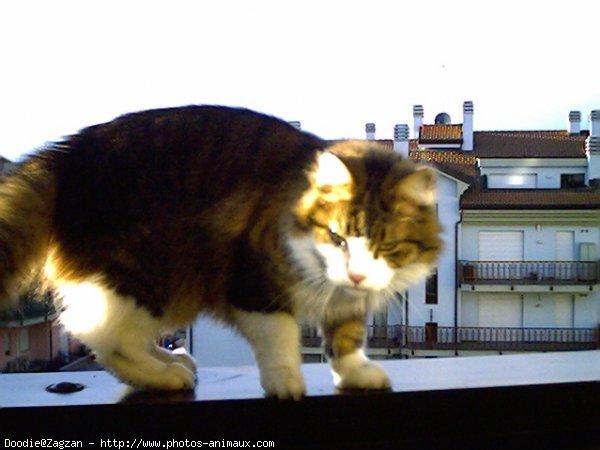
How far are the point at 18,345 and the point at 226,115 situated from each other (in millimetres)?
654

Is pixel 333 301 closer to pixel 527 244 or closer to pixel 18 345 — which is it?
pixel 18 345

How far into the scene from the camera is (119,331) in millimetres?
864

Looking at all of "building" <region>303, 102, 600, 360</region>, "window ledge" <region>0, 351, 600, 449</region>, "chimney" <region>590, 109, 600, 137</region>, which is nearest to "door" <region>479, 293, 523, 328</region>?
"building" <region>303, 102, 600, 360</region>

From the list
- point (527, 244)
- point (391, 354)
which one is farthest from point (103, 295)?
point (527, 244)

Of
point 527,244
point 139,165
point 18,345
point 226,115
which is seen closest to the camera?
point 139,165

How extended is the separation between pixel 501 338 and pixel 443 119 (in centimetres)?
85

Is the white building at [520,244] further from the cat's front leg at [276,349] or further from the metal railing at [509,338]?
the cat's front leg at [276,349]

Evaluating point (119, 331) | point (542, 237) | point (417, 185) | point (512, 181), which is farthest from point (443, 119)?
point (119, 331)

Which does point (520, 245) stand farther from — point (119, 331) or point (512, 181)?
point (119, 331)

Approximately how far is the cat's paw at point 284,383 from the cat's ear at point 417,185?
277mm

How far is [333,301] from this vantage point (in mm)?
909

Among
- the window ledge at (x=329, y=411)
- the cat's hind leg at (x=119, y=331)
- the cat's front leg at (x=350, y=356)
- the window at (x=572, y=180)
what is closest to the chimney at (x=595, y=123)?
the window at (x=572, y=180)

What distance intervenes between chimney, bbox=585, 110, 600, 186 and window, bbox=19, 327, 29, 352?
6.72ft

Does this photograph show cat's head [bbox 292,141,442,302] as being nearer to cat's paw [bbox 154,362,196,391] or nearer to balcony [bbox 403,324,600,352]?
cat's paw [bbox 154,362,196,391]
